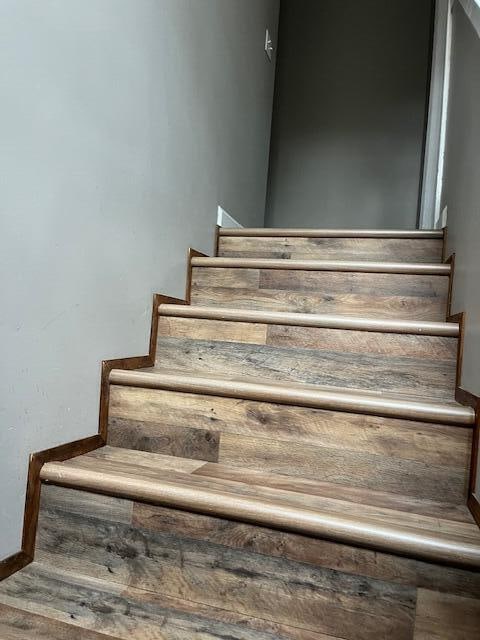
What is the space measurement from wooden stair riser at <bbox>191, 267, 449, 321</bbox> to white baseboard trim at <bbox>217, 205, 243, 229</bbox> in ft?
1.19

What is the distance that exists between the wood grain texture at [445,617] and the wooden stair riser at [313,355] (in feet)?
1.67

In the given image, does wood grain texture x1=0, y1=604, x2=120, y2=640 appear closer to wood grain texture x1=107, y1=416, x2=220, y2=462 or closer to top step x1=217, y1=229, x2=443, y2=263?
wood grain texture x1=107, y1=416, x2=220, y2=462

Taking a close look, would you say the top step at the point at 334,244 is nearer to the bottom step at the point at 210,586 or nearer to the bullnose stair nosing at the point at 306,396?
the bullnose stair nosing at the point at 306,396

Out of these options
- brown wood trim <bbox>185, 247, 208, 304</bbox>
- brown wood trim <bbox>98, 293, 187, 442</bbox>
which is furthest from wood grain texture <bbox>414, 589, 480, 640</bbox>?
brown wood trim <bbox>185, 247, 208, 304</bbox>

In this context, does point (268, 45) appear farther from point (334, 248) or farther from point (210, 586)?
point (210, 586)

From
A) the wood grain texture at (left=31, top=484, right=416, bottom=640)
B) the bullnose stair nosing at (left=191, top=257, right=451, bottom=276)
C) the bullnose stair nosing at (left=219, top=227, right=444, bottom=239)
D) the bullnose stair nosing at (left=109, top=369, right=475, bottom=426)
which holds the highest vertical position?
the bullnose stair nosing at (left=219, top=227, right=444, bottom=239)

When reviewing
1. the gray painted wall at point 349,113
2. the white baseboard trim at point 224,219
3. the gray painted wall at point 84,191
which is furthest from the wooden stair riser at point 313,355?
the gray painted wall at point 349,113

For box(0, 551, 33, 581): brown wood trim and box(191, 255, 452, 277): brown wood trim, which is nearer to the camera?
box(0, 551, 33, 581): brown wood trim

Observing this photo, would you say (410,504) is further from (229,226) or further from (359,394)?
(229,226)

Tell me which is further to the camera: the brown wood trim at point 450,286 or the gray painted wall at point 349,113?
the gray painted wall at point 349,113

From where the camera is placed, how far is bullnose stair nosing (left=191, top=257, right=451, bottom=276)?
55.8 inches

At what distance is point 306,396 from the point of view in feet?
3.25

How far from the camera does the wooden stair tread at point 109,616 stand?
727mm

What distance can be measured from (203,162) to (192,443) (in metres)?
1.03
